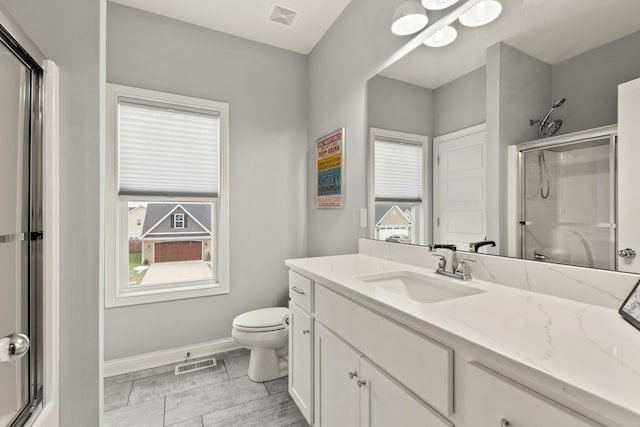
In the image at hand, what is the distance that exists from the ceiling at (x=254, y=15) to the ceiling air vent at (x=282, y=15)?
2 centimetres

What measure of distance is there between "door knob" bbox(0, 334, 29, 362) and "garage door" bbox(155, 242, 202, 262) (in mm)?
1648

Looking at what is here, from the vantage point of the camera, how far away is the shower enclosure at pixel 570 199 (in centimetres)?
87

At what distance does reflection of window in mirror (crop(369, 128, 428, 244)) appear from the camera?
1575 mm

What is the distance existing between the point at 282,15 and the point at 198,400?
2.84 metres

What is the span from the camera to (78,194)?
116 cm

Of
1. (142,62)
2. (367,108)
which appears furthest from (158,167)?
(367,108)

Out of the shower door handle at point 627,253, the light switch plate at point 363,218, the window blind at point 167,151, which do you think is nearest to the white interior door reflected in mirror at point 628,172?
the shower door handle at point 627,253

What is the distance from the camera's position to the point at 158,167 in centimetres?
232

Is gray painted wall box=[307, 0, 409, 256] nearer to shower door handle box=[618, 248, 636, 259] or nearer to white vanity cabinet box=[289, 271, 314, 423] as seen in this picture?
white vanity cabinet box=[289, 271, 314, 423]

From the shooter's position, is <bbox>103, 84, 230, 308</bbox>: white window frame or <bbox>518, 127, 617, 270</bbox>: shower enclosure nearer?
<bbox>518, 127, 617, 270</bbox>: shower enclosure

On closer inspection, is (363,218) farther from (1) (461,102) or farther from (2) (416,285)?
(1) (461,102)

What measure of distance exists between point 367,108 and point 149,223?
1942 millimetres

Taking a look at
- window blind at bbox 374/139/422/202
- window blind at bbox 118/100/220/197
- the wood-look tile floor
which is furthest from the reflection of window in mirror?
window blind at bbox 118/100/220/197

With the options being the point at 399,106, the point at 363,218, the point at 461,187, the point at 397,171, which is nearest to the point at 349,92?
the point at 399,106
